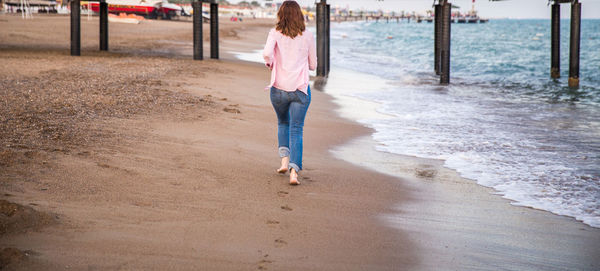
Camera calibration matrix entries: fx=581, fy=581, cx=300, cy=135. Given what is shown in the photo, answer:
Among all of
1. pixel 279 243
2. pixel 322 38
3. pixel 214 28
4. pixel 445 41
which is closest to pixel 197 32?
pixel 214 28

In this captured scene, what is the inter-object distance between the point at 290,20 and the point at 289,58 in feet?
1.06

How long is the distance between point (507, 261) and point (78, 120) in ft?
16.3

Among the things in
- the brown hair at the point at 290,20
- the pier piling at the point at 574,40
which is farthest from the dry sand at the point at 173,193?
the pier piling at the point at 574,40

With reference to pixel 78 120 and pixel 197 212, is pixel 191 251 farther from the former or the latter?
pixel 78 120

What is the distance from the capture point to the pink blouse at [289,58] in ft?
16.0

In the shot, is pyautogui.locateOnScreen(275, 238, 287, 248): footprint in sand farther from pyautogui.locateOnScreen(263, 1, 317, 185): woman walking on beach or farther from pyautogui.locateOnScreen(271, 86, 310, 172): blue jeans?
pyautogui.locateOnScreen(271, 86, 310, 172): blue jeans

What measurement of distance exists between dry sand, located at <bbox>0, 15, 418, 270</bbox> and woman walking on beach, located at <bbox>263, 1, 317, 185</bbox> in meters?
0.47

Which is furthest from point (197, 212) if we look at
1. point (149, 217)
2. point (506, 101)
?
point (506, 101)

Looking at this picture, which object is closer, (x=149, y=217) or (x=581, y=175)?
(x=149, y=217)

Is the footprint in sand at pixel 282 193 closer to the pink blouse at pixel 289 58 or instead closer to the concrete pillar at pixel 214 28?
the pink blouse at pixel 289 58

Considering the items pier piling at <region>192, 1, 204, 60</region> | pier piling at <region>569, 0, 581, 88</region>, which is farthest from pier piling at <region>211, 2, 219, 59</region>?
pier piling at <region>569, 0, 581, 88</region>

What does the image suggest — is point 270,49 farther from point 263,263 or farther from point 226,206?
point 263,263

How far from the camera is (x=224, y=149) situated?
6.04m

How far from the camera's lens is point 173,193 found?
171 inches
